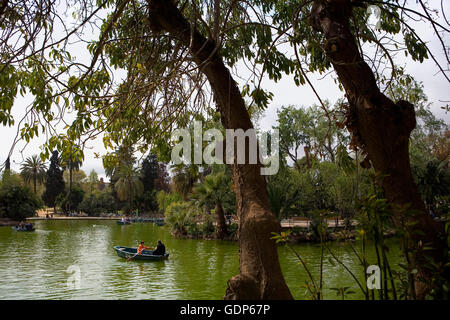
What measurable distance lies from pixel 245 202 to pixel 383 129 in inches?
49.9

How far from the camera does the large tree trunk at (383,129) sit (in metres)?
2.73

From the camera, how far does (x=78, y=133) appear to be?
13.6 ft

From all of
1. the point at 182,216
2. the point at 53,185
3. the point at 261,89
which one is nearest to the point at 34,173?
the point at 53,185

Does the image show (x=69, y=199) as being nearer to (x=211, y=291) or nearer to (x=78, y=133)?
(x=211, y=291)

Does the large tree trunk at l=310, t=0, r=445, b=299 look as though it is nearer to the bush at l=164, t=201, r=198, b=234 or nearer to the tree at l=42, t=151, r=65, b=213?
the bush at l=164, t=201, r=198, b=234

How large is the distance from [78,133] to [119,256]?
1347 cm

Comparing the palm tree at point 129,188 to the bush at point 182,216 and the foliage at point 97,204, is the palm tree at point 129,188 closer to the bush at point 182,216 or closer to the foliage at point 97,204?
the foliage at point 97,204

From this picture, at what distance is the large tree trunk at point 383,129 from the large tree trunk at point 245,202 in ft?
2.99

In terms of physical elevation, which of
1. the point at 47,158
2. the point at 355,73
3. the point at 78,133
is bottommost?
the point at 47,158

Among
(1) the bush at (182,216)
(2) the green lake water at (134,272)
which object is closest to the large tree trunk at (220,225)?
(1) the bush at (182,216)

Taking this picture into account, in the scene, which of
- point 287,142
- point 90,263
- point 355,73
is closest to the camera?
point 355,73

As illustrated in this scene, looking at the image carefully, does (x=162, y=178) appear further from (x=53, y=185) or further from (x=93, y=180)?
(x=93, y=180)

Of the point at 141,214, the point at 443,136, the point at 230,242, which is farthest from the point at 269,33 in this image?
the point at 141,214

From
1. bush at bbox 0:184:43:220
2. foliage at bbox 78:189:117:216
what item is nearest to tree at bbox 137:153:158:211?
foliage at bbox 78:189:117:216
